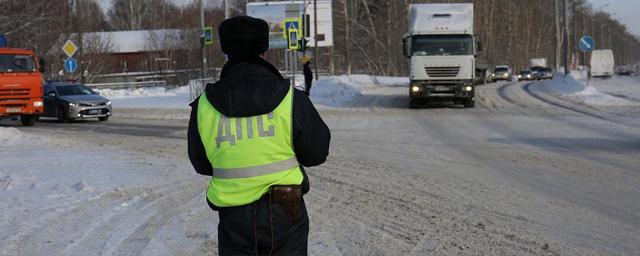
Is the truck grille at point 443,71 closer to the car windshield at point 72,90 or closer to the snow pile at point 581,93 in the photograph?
the snow pile at point 581,93

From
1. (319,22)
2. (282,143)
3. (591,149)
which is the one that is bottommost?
(591,149)

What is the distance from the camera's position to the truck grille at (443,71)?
25.8 m

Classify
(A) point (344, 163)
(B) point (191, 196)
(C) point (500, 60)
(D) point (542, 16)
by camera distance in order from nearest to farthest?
(B) point (191, 196), (A) point (344, 163), (C) point (500, 60), (D) point (542, 16)

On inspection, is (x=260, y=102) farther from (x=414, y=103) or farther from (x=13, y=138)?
(x=414, y=103)

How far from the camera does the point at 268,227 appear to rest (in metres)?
3.34

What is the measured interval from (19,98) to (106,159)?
10.8 m

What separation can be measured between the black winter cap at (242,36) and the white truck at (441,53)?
2253 cm

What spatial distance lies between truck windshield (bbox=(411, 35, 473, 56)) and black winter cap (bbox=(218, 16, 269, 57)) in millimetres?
22608

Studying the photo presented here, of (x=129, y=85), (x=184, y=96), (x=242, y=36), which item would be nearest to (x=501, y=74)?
(x=129, y=85)

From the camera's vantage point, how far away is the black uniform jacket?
3.38 m

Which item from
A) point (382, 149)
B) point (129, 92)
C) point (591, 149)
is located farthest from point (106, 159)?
point (129, 92)

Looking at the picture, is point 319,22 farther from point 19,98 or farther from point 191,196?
point 191,196

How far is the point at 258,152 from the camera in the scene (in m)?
3.41

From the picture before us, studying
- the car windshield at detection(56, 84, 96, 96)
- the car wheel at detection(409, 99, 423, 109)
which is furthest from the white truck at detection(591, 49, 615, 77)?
the car windshield at detection(56, 84, 96, 96)
